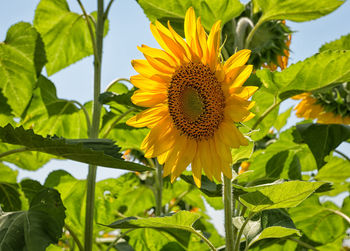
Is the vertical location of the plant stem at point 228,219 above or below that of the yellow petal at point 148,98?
below

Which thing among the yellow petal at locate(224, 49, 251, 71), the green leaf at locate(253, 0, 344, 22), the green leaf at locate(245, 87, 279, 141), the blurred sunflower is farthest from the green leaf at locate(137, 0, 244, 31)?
the blurred sunflower

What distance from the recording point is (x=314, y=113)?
176cm

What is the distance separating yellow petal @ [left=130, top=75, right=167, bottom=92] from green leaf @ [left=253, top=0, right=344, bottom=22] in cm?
43

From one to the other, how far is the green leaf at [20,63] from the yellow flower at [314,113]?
977mm

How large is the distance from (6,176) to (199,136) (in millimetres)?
1012

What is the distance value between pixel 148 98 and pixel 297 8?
1.71 ft

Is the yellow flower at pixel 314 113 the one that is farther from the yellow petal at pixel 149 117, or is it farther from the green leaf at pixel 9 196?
the green leaf at pixel 9 196

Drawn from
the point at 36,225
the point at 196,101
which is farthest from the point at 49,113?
the point at 196,101

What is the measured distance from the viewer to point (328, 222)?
5.43 ft

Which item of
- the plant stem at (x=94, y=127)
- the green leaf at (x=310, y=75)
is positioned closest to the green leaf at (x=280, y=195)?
the green leaf at (x=310, y=75)

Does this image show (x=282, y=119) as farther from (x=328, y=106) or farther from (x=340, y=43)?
(x=340, y=43)

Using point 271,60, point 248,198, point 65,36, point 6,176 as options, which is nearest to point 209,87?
point 248,198

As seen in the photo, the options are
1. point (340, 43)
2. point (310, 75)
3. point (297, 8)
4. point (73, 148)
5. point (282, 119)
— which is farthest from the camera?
point (282, 119)

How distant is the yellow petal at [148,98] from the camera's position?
0.96m
